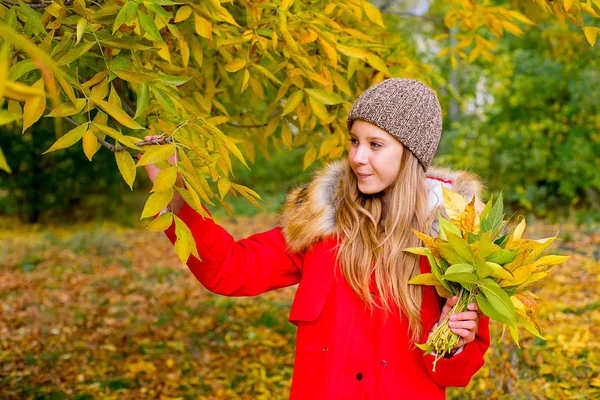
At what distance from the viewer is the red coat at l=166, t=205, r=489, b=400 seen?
5.98ft

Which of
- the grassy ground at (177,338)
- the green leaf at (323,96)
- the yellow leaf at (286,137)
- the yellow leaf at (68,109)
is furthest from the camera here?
the grassy ground at (177,338)

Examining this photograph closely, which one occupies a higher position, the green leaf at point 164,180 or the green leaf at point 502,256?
the green leaf at point 164,180

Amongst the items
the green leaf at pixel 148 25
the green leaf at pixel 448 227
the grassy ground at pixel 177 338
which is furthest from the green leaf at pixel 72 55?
the grassy ground at pixel 177 338

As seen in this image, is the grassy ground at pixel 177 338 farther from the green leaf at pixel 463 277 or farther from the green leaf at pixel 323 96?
the green leaf at pixel 323 96

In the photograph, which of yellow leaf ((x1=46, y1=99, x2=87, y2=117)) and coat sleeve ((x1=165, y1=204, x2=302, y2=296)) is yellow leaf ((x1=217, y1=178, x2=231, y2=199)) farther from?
yellow leaf ((x1=46, y1=99, x2=87, y2=117))

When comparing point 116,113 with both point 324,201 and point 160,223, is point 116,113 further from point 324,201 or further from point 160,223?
point 324,201

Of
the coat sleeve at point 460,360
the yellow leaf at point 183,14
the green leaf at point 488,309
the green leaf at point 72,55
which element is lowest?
the coat sleeve at point 460,360

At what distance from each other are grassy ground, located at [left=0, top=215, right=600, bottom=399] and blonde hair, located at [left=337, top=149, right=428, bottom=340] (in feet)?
5.59

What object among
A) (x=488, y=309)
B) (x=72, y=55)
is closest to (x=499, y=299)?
(x=488, y=309)

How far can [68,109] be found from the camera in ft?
4.68

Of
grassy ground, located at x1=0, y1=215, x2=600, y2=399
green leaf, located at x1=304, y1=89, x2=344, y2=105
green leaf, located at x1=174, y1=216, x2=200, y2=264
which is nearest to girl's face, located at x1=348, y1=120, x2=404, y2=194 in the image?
green leaf, located at x1=304, y1=89, x2=344, y2=105

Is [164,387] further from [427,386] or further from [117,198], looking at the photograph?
[117,198]

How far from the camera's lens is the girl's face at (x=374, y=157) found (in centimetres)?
189

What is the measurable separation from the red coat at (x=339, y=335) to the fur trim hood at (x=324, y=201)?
5 cm
